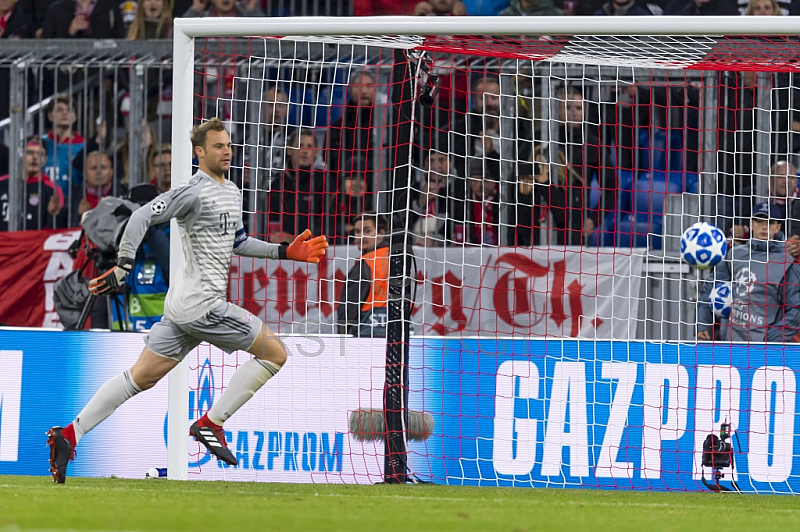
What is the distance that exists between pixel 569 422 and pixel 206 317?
285 centimetres

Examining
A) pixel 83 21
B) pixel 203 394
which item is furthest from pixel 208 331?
pixel 83 21

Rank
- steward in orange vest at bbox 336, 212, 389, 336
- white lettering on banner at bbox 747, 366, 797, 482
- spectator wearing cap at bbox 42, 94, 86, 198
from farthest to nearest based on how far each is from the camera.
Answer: spectator wearing cap at bbox 42, 94, 86, 198 → steward in orange vest at bbox 336, 212, 389, 336 → white lettering on banner at bbox 747, 366, 797, 482

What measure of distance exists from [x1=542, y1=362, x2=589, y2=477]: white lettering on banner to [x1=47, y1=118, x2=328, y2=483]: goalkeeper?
2.27 metres

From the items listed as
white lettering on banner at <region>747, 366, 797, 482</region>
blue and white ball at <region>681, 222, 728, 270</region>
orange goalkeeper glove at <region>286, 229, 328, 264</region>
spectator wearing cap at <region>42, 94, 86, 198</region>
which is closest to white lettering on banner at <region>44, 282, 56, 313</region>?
spectator wearing cap at <region>42, 94, 86, 198</region>

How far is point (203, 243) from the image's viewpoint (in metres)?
6.91

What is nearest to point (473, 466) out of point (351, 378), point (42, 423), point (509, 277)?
point (351, 378)

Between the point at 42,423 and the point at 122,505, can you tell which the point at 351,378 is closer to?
the point at 42,423

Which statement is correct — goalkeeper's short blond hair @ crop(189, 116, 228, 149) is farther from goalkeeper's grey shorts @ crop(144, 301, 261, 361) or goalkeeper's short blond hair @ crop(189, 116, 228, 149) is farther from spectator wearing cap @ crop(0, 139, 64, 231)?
spectator wearing cap @ crop(0, 139, 64, 231)

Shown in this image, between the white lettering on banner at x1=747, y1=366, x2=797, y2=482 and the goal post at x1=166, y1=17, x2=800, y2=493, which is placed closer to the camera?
the goal post at x1=166, y1=17, x2=800, y2=493

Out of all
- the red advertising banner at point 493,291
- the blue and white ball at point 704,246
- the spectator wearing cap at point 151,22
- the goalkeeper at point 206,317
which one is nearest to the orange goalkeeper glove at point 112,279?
the goalkeeper at point 206,317

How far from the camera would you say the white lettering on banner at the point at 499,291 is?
9859mm

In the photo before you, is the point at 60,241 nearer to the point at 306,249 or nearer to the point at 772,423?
the point at 306,249

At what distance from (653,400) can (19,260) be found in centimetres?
570

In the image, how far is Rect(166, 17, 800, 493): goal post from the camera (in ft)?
26.6
